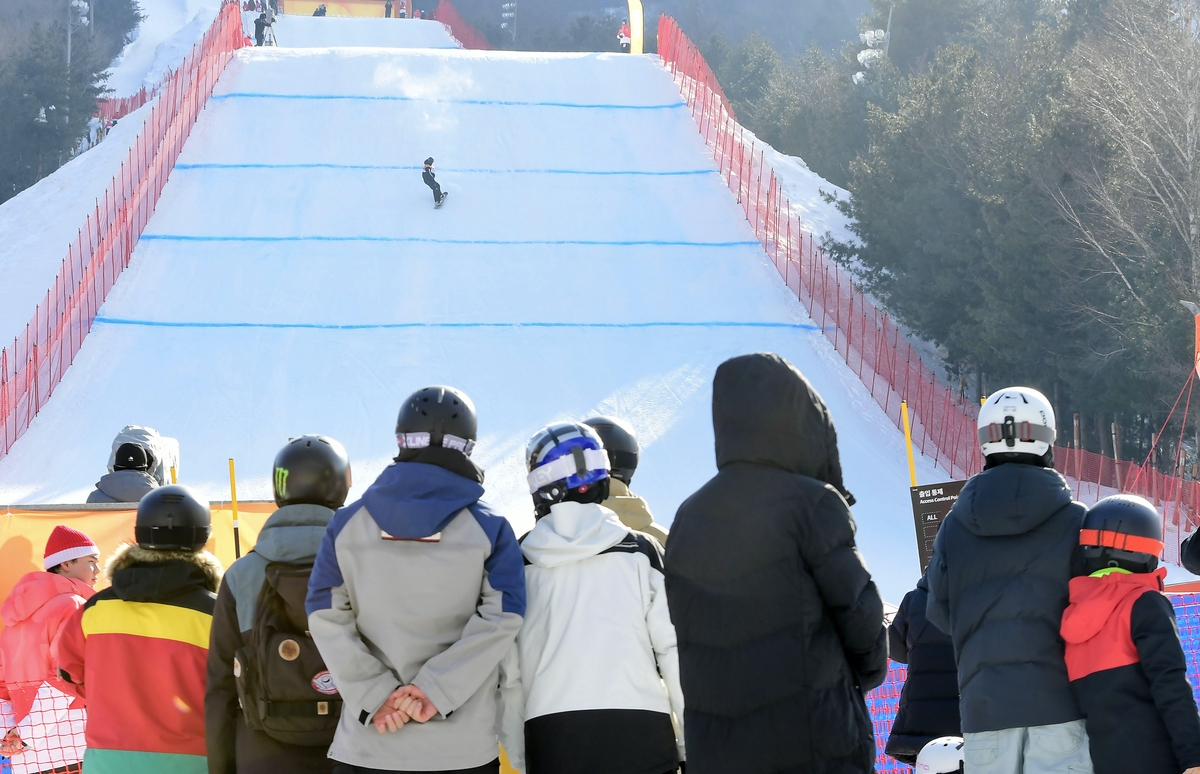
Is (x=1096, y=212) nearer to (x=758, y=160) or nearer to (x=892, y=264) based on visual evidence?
(x=892, y=264)

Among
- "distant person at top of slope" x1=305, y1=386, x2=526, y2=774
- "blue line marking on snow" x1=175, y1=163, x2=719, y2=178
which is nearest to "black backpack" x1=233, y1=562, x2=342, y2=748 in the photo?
"distant person at top of slope" x1=305, y1=386, x2=526, y2=774

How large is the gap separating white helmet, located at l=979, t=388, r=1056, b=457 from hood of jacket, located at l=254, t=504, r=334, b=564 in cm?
191

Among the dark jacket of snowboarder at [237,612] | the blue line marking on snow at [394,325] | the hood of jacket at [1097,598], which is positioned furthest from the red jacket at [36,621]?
the blue line marking on snow at [394,325]

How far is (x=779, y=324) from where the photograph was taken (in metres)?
17.6

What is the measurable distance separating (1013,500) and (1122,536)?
30 centimetres

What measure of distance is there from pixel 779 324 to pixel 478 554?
47.8ft

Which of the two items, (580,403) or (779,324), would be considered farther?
(779,324)

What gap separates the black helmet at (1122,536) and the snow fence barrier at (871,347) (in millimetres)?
9838

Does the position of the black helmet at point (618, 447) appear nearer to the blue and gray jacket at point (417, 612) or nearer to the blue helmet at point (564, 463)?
the blue helmet at point (564, 463)

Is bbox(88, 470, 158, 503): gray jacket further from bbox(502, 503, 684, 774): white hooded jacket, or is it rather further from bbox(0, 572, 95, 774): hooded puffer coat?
bbox(502, 503, 684, 774): white hooded jacket

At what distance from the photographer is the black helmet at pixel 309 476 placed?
3768mm

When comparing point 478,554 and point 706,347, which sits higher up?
point 478,554

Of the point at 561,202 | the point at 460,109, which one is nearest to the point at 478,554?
the point at 561,202

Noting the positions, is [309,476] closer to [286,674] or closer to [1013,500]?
[286,674]
